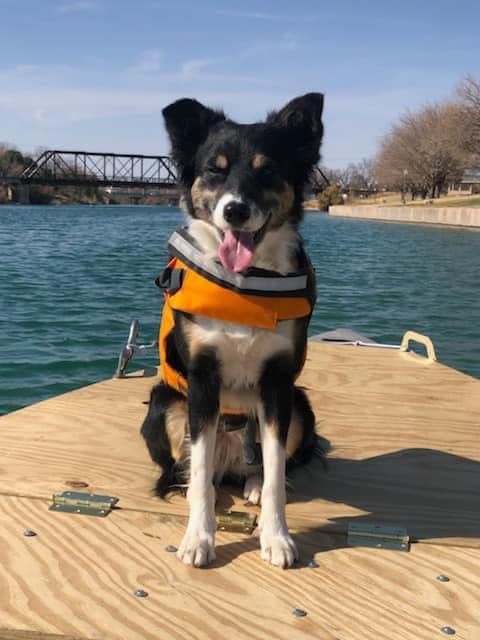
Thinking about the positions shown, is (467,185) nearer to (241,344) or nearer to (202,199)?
(202,199)

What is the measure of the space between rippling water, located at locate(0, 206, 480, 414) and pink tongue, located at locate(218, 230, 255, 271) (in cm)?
48

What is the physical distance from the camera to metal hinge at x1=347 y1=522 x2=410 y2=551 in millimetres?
2836

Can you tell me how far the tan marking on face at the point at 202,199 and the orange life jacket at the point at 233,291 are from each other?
0.45 feet

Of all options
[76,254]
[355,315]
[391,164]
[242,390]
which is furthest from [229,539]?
[391,164]

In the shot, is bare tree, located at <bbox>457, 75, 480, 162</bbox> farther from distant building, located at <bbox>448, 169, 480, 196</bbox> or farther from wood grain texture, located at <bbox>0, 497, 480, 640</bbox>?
wood grain texture, located at <bbox>0, 497, 480, 640</bbox>

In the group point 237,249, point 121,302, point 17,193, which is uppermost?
point 17,193

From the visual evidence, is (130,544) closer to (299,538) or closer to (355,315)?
(299,538)

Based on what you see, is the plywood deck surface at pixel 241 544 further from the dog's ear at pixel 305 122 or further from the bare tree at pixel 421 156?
the bare tree at pixel 421 156

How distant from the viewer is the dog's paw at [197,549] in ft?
8.61

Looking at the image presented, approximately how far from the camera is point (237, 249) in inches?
110

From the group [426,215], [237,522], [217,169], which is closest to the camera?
[217,169]

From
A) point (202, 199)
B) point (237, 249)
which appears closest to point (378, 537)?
point (237, 249)

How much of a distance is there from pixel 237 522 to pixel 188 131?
69.9 inches

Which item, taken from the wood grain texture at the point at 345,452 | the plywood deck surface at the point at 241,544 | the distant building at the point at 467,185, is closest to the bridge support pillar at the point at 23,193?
the distant building at the point at 467,185
